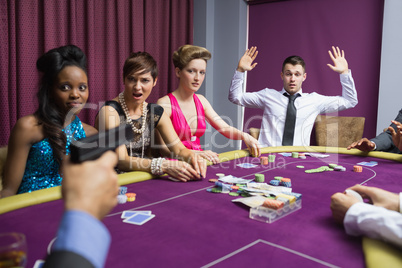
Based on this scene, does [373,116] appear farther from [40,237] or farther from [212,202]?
[40,237]

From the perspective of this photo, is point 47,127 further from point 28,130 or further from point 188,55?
point 188,55

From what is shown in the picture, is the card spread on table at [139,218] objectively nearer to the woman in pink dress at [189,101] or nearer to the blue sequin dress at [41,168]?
the blue sequin dress at [41,168]

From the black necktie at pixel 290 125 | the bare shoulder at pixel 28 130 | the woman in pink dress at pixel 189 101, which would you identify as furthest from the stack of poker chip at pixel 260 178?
the black necktie at pixel 290 125

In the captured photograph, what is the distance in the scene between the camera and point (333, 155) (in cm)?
221

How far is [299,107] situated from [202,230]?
2.44m

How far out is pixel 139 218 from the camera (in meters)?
1.02

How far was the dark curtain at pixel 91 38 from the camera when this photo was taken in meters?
2.64

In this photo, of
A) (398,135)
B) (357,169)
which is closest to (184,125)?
(357,169)

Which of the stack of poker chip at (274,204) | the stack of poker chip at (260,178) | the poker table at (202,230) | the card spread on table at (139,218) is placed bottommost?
the poker table at (202,230)

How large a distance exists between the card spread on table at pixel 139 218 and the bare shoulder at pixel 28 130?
674 millimetres

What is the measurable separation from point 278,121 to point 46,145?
2.22 meters

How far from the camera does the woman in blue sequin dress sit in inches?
55.1

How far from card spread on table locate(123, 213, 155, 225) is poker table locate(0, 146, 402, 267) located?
0.7 inches

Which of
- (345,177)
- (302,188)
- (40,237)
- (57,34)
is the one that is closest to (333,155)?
(345,177)
